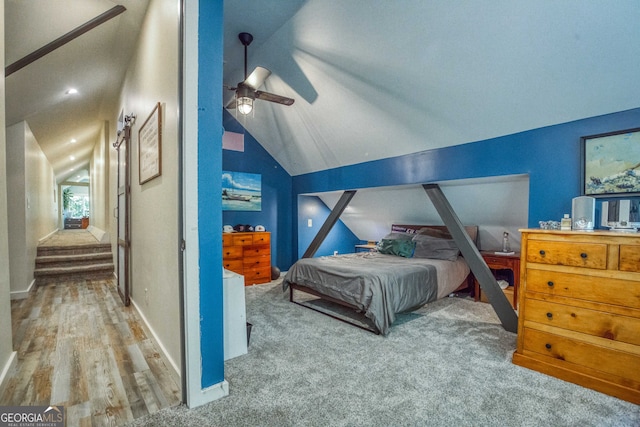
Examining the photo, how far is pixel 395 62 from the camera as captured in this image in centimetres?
278

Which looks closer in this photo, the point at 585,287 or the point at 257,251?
the point at 585,287

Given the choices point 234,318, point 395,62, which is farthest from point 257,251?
point 395,62

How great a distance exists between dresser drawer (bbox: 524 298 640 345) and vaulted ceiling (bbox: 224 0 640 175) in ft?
5.14

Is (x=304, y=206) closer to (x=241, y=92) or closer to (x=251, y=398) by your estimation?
(x=241, y=92)

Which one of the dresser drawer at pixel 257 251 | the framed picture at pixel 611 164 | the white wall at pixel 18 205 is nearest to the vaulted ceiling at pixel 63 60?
the white wall at pixel 18 205

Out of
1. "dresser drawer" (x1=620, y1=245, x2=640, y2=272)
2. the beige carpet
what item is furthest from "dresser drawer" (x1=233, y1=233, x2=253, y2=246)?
"dresser drawer" (x1=620, y1=245, x2=640, y2=272)

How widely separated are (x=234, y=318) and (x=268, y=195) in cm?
351

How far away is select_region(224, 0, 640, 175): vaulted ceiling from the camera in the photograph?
6.66 feet

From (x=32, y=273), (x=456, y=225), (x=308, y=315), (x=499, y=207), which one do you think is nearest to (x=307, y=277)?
(x=308, y=315)

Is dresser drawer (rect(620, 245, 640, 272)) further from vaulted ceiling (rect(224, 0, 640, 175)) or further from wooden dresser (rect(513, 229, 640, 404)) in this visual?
vaulted ceiling (rect(224, 0, 640, 175))

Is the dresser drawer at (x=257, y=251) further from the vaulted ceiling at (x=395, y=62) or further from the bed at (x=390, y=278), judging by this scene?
the vaulted ceiling at (x=395, y=62)

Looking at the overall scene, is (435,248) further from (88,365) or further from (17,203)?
(17,203)

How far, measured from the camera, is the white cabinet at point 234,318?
2.33 m

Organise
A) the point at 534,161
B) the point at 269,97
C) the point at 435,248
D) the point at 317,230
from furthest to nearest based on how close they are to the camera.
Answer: the point at 317,230 → the point at 435,248 → the point at 269,97 → the point at 534,161
